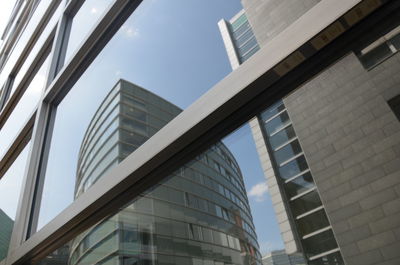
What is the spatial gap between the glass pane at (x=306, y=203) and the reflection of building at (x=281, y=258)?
0.24 ft

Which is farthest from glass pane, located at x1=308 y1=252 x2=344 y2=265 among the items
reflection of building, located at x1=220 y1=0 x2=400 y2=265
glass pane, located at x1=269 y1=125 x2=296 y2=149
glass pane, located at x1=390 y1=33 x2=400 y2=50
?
glass pane, located at x1=390 y1=33 x2=400 y2=50

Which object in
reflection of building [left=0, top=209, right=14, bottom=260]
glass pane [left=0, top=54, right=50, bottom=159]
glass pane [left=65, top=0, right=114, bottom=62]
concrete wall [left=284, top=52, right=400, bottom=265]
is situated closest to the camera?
concrete wall [left=284, top=52, right=400, bottom=265]

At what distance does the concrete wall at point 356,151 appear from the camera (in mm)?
408

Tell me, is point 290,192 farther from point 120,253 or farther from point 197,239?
point 120,253

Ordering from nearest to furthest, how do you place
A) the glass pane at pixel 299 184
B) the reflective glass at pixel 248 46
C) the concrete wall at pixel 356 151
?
the concrete wall at pixel 356 151, the glass pane at pixel 299 184, the reflective glass at pixel 248 46

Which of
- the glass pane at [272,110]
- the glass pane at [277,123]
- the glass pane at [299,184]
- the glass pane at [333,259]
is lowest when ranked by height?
the glass pane at [333,259]

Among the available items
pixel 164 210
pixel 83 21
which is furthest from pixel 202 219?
pixel 83 21

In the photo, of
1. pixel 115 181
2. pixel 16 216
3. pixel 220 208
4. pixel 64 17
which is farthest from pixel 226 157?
pixel 64 17

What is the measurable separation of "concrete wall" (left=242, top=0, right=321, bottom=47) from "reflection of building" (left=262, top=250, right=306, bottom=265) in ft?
1.52

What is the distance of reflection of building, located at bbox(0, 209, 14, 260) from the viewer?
1.45 metres

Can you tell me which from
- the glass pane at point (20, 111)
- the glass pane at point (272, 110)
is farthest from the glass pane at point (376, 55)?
the glass pane at point (20, 111)

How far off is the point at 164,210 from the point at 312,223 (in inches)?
18.7

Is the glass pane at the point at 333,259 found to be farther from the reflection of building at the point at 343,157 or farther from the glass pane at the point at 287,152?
the glass pane at the point at 287,152

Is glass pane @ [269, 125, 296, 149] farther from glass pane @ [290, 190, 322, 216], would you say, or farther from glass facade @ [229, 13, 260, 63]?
glass facade @ [229, 13, 260, 63]
